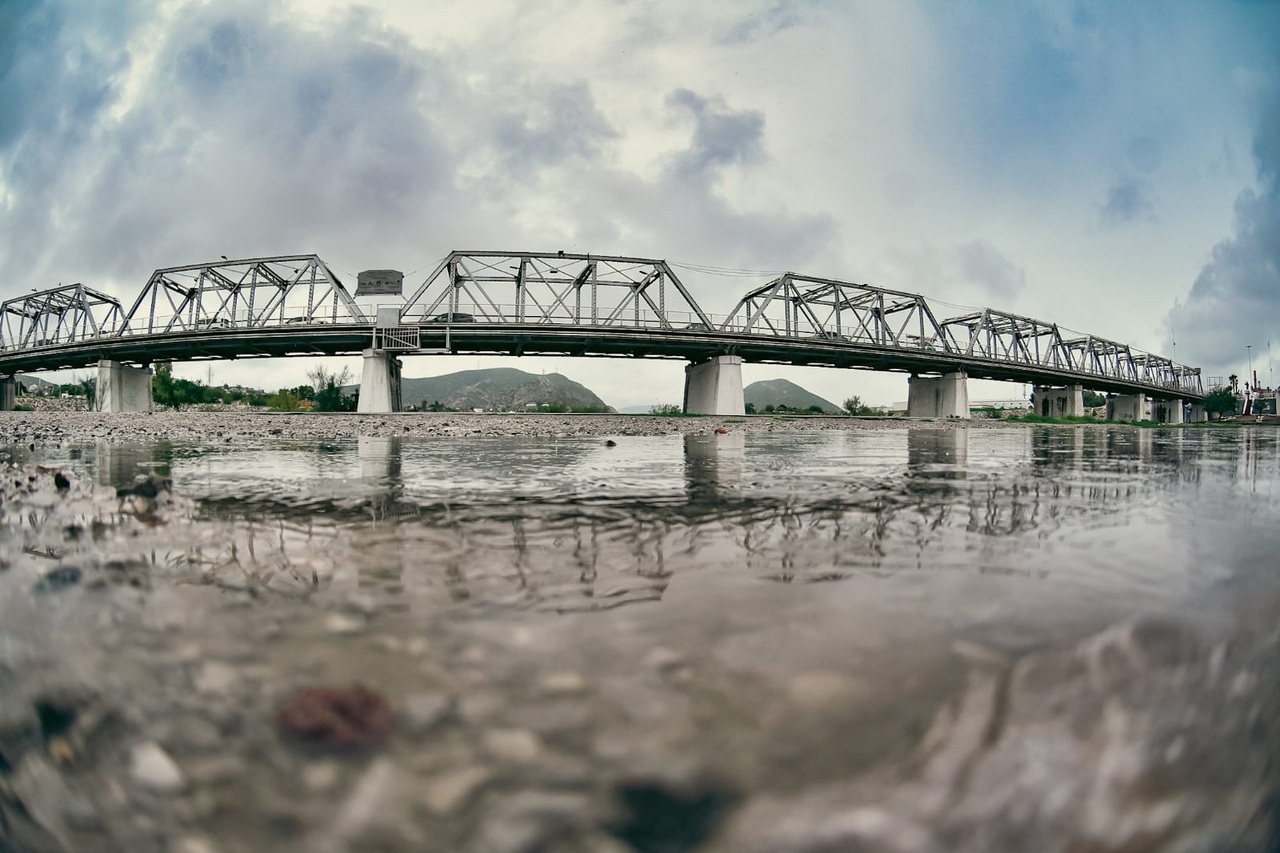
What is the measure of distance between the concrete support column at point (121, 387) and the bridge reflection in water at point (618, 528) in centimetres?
6209

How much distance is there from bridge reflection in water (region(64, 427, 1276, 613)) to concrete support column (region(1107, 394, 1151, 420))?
374ft

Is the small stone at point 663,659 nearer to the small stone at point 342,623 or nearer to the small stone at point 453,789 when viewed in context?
the small stone at point 453,789

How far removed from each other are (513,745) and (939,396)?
221 ft

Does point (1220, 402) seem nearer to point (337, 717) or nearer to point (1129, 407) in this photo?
point (1129, 407)

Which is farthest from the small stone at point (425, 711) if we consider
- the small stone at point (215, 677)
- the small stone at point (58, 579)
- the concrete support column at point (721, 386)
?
the concrete support column at point (721, 386)

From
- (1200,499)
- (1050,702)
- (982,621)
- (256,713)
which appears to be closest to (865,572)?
(982,621)

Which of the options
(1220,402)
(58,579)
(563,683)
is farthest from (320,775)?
(1220,402)

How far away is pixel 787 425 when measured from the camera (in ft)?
105

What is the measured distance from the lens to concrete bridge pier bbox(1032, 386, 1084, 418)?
75062 millimetres

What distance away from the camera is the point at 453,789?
1108 mm

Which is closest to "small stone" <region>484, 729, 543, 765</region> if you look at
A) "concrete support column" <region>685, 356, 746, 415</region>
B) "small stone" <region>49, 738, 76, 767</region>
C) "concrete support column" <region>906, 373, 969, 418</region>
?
"small stone" <region>49, 738, 76, 767</region>

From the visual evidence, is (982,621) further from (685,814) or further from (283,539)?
(283,539)

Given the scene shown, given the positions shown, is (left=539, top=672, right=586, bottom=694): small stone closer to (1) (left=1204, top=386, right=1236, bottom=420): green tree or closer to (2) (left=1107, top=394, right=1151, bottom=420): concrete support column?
(2) (left=1107, top=394, right=1151, bottom=420): concrete support column

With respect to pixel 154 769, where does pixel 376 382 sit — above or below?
above
